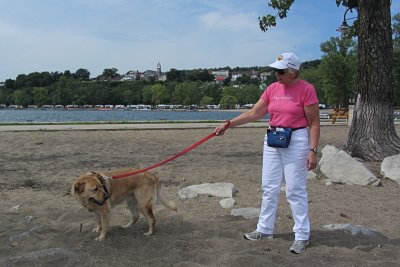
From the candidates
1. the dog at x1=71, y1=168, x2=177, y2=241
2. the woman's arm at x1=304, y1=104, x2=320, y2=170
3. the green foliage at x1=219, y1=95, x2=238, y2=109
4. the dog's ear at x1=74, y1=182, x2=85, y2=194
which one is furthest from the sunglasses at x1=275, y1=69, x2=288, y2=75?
the green foliage at x1=219, y1=95, x2=238, y2=109

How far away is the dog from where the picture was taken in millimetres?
4816

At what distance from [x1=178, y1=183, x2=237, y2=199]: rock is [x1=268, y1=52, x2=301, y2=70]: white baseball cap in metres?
3.03

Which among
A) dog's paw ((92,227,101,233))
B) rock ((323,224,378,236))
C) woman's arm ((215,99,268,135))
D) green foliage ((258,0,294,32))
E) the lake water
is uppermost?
green foliage ((258,0,294,32))

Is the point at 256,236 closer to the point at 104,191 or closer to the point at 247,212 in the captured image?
the point at 247,212

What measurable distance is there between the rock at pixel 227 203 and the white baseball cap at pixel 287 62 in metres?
2.54

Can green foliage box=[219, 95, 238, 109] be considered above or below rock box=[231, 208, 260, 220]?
below

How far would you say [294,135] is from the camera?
4.60 m

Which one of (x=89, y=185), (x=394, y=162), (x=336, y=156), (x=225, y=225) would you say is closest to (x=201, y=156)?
(x=336, y=156)

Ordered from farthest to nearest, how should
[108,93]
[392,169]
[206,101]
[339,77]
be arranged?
1. [206,101]
2. [108,93]
3. [339,77]
4. [392,169]

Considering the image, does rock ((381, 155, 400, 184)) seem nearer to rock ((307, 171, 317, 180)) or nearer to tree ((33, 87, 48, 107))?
rock ((307, 171, 317, 180))

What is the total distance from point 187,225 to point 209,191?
5.74 feet

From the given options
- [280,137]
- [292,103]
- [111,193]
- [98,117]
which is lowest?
[98,117]

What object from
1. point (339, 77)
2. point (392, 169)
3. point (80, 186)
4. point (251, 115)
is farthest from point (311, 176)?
point (339, 77)

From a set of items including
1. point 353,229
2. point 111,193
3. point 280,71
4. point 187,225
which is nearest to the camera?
point 280,71
